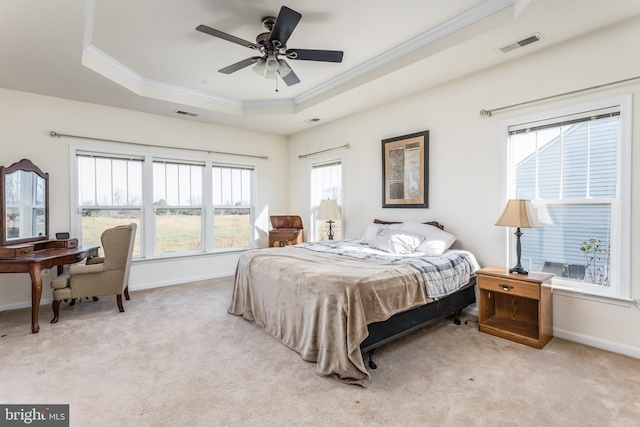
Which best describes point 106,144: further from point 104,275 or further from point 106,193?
point 104,275

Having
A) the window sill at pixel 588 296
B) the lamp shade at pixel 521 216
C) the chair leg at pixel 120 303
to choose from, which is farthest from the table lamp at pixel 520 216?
the chair leg at pixel 120 303

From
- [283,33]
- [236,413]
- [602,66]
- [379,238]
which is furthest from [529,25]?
[236,413]

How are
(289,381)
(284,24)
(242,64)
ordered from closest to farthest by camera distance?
1. (289,381)
2. (284,24)
3. (242,64)

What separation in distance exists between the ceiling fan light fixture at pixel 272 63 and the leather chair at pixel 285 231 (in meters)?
2.97

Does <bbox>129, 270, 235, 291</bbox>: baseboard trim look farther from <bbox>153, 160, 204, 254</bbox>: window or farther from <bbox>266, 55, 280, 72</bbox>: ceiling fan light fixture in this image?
<bbox>266, 55, 280, 72</bbox>: ceiling fan light fixture

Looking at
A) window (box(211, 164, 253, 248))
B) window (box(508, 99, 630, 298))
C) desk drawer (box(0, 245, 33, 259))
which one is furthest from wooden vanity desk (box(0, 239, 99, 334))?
window (box(508, 99, 630, 298))

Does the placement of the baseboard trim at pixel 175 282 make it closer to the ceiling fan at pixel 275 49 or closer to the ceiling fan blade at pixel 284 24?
the ceiling fan at pixel 275 49

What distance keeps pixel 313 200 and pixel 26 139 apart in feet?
13.4

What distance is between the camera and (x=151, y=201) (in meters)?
4.83

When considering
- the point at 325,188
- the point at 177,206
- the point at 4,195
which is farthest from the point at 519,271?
the point at 4,195

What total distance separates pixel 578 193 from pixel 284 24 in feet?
9.61

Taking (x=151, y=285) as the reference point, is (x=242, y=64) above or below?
above

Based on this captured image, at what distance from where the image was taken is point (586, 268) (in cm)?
279

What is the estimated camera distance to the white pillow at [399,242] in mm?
3402
